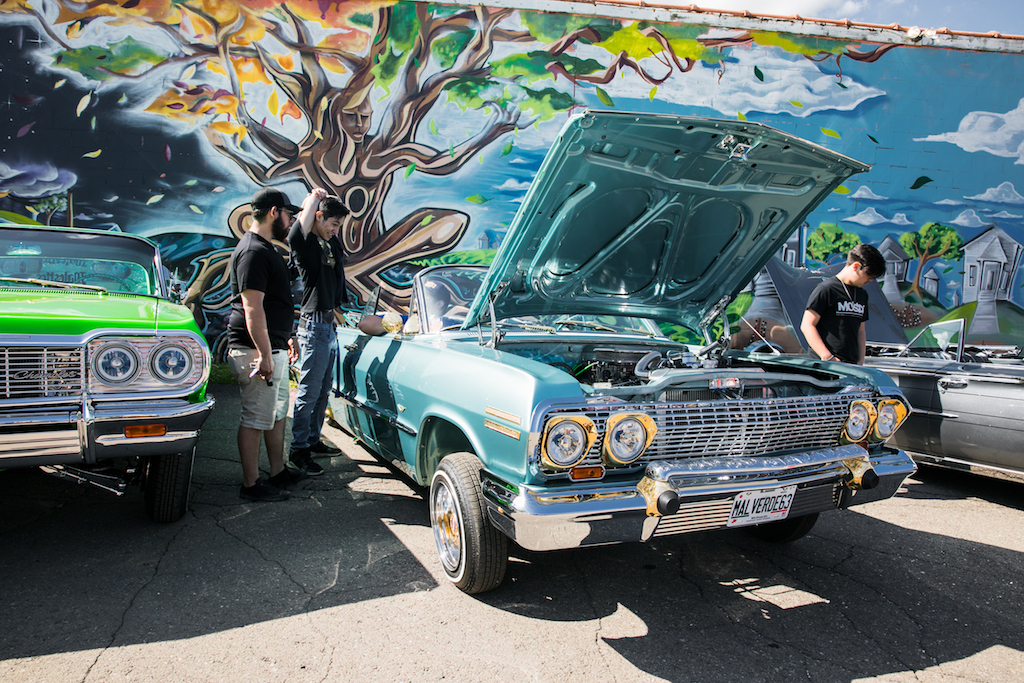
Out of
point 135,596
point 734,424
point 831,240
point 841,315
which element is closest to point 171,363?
point 135,596

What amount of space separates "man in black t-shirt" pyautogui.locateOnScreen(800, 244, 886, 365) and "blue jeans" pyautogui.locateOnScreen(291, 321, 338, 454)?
10.9 ft

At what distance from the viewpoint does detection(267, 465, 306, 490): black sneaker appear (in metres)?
3.79

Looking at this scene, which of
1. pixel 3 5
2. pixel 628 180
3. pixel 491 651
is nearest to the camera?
pixel 491 651

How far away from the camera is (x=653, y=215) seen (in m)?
3.37

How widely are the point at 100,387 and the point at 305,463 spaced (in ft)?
5.57

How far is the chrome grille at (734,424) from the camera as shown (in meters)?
2.28

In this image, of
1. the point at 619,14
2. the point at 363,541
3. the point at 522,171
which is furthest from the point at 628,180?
the point at 619,14

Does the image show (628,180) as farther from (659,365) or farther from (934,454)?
(934,454)

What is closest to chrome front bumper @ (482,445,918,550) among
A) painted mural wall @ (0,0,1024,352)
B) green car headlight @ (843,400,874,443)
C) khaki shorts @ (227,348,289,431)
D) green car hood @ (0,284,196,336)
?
green car headlight @ (843,400,874,443)

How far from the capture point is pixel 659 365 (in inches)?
128

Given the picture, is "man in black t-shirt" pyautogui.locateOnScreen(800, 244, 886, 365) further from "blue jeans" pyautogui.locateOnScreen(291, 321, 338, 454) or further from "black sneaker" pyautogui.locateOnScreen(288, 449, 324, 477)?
"black sneaker" pyautogui.locateOnScreen(288, 449, 324, 477)

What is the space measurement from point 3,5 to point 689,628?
33.0ft

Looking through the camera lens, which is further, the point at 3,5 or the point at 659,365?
the point at 3,5

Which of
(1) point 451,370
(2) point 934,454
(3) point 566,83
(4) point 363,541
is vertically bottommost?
(4) point 363,541
